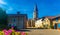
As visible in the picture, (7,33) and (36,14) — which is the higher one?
(36,14)

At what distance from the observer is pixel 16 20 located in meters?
65.5

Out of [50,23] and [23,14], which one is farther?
[50,23]

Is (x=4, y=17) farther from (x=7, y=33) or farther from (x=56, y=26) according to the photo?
(x=7, y=33)

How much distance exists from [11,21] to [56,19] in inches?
630

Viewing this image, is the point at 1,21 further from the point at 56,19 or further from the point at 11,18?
the point at 56,19

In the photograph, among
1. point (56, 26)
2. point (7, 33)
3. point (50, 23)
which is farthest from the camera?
point (50, 23)

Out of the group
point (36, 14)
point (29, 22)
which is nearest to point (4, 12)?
point (29, 22)

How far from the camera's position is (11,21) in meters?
66.3

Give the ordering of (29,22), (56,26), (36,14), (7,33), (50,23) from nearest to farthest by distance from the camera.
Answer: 1. (7,33)
2. (56,26)
3. (50,23)
4. (29,22)
5. (36,14)

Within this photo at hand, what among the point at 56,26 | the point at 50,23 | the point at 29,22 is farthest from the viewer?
the point at 29,22

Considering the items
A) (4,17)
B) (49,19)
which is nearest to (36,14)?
(49,19)

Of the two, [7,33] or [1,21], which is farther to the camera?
[1,21]

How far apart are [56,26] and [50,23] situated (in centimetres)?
749

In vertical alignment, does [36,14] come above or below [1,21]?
above
